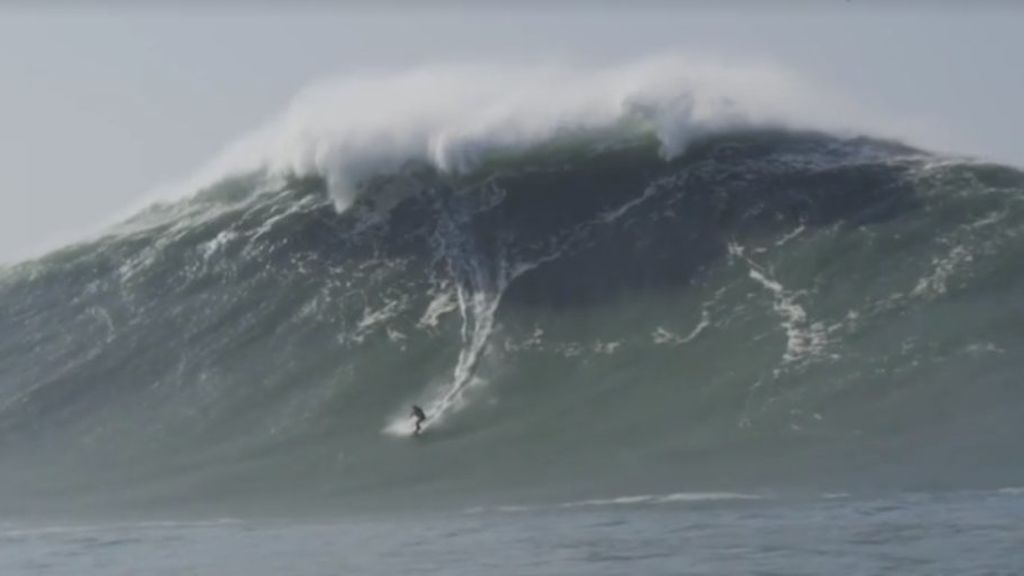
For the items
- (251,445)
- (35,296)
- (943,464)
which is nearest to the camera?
(943,464)

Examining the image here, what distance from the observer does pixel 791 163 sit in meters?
30.7

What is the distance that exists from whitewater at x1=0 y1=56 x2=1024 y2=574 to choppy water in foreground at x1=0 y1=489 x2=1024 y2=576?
2.7 inches

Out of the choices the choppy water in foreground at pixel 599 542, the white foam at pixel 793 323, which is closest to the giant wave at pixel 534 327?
the white foam at pixel 793 323

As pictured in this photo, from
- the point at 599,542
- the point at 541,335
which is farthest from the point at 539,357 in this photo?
the point at 599,542

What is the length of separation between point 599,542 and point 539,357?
28.3 ft

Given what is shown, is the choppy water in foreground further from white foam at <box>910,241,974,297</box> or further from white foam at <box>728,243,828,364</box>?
white foam at <box>910,241,974,297</box>

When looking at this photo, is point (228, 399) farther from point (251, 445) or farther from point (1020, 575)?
point (1020, 575)

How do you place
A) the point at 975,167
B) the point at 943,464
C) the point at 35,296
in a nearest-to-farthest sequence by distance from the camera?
the point at 943,464 → the point at 975,167 → the point at 35,296

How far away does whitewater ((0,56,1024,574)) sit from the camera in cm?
1930

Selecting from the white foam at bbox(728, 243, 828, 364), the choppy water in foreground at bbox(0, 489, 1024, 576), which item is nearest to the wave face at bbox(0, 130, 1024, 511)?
the white foam at bbox(728, 243, 828, 364)

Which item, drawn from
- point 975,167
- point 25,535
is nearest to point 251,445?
point 25,535

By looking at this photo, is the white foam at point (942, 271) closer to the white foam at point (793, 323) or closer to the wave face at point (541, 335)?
the wave face at point (541, 335)

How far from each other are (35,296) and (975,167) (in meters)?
14.9

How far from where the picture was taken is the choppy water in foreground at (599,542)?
1600 cm
